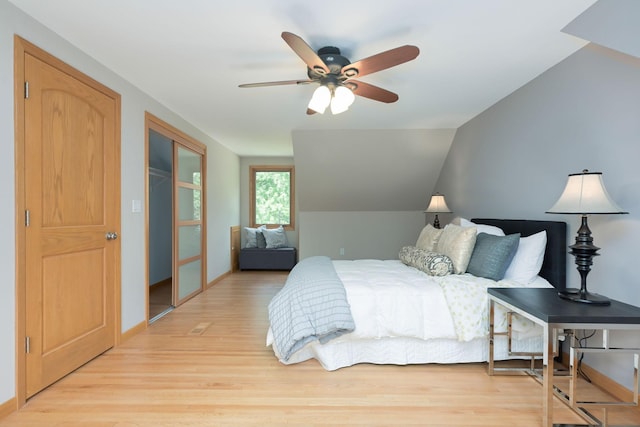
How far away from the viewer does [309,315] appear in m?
2.35

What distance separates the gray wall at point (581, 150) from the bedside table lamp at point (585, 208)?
226 mm

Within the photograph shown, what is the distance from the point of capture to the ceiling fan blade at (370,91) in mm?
2408

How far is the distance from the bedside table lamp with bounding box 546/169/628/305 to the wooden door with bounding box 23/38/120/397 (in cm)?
312

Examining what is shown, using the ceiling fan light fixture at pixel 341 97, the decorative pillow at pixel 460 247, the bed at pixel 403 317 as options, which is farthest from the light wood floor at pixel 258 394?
the ceiling fan light fixture at pixel 341 97

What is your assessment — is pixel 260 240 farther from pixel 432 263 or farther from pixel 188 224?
pixel 432 263

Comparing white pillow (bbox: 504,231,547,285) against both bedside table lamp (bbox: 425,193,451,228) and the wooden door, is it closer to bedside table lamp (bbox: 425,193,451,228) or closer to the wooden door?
bedside table lamp (bbox: 425,193,451,228)

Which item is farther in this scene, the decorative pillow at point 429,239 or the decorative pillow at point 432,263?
the decorative pillow at point 429,239

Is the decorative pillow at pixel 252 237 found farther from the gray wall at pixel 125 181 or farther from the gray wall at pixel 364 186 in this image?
the gray wall at pixel 364 186

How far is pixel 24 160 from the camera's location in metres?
1.94

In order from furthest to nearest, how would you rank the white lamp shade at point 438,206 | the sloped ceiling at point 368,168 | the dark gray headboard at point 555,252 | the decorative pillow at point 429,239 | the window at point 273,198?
the window at point 273,198 < the sloped ceiling at point 368,168 < the white lamp shade at point 438,206 < the decorative pillow at point 429,239 < the dark gray headboard at point 555,252

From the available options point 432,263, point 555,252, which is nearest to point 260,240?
point 432,263

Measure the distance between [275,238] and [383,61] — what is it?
491 centimetres

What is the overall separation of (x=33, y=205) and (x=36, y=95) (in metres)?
0.66

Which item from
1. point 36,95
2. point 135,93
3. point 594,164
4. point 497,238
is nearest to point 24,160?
point 36,95
